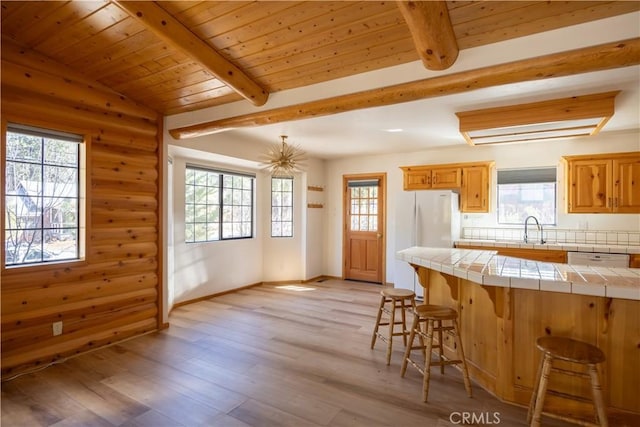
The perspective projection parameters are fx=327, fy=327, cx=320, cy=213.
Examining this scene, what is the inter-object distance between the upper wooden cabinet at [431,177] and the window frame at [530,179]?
642 millimetres

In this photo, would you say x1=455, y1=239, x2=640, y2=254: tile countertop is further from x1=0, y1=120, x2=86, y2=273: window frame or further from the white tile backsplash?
x1=0, y1=120, x2=86, y2=273: window frame

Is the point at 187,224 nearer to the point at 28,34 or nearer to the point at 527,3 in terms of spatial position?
the point at 28,34

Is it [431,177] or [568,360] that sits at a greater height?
[431,177]

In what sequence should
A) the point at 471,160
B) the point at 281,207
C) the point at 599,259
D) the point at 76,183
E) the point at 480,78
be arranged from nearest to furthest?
the point at 480,78 → the point at 76,183 → the point at 599,259 → the point at 471,160 → the point at 281,207

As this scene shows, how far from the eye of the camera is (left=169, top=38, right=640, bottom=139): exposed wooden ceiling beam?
2010mm

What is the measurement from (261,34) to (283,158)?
7.19 feet

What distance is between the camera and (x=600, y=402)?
5.91ft

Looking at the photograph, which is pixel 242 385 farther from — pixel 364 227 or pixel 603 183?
pixel 603 183

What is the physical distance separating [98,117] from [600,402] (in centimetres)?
451

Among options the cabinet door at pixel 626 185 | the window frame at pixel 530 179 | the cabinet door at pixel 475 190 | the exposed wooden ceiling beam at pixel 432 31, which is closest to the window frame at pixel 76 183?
the exposed wooden ceiling beam at pixel 432 31

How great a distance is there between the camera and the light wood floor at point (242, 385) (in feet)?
7.14

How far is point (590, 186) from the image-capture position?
436 centimetres
